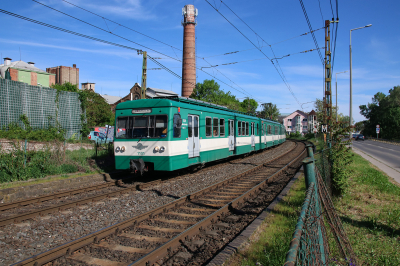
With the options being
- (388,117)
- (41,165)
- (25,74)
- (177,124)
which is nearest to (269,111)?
(388,117)

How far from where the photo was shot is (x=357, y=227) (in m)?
5.89

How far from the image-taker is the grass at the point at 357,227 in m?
4.32

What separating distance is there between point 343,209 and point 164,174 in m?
7.99

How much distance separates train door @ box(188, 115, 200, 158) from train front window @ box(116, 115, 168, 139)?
160 cm

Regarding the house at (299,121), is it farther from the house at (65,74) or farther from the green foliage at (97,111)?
the green foliage at (97,111)

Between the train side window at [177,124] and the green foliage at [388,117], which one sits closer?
the train side window at [177,124]

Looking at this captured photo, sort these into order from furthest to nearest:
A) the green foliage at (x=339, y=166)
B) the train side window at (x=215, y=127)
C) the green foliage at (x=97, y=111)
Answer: the green foliage at (x=97, y=111)
the train side window at (x=215, y=127)
the green foliage at (x=339, y=166)

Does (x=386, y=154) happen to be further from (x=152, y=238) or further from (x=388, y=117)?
(x=388, y=117)

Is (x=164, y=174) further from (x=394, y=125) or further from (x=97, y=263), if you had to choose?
Answer: (x=394, y=125)

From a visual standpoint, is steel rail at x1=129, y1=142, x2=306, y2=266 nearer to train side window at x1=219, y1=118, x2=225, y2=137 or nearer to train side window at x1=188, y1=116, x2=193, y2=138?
train side window at x1=188, y1=116, x2=193, y2=138

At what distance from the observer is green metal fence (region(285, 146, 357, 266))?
1.93m

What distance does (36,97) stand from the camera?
880 inches

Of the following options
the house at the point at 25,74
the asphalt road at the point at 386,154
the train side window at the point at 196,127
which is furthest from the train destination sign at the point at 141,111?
the house at the point at 25,74

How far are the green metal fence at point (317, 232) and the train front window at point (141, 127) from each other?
5800 mm
